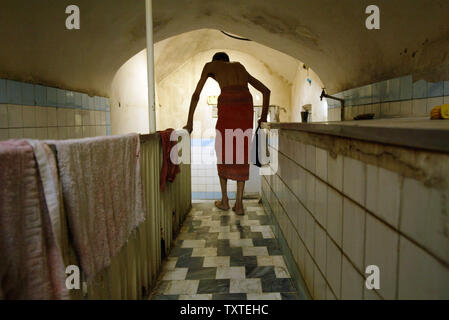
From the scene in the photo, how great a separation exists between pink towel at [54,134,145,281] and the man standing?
1788 millimetres

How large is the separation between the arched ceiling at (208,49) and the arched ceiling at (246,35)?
2.59 meters

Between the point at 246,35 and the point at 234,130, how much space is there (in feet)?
6.72

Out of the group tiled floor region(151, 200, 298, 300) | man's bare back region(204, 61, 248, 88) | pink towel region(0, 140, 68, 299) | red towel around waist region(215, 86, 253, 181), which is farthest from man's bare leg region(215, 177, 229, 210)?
pink towel region(0, 140, 68, 299)

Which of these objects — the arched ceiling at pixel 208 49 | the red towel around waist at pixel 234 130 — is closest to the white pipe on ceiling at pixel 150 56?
the red towel around waist at pixel 234 130

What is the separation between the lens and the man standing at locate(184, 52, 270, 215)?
2939 millimetres

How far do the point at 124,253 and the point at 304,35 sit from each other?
334 centimetres

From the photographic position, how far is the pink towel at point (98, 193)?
2.58 feet

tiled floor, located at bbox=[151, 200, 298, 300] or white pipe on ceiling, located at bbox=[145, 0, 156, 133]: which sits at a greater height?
white pipe on ceiling, located at bbox=[145, 0, 156, 133]

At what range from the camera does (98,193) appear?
92 cm

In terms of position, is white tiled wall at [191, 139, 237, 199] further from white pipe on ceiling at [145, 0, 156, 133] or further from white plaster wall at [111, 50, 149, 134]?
white pipe on ceiling at [145, 0, 156, 133]

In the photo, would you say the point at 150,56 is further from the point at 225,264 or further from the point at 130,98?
the point at 130,98

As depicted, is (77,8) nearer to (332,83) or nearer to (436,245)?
(436,245)

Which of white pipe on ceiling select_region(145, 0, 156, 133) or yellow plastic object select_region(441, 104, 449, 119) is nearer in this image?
yellow plastic object select_region(441, 104, 449, 119)

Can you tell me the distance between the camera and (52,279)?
68cm
